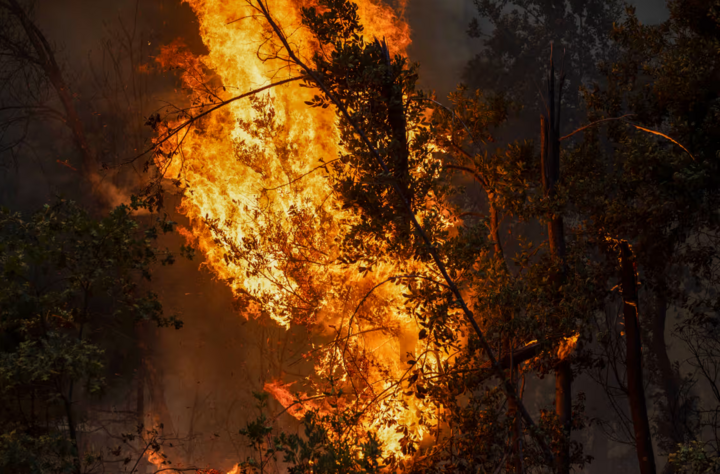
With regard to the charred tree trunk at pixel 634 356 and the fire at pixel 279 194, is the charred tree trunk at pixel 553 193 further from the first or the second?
the fire at pixel 279 194

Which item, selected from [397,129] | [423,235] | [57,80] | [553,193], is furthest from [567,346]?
[57,80]

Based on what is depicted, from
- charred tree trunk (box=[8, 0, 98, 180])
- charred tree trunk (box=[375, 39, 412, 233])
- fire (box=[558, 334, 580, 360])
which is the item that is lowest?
fire (box=[558, 334, 580, 360])

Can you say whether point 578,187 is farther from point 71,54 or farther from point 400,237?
point 71,54

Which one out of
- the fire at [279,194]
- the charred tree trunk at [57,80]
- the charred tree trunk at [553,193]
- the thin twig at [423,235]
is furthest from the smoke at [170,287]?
the thin twig at [423,235]

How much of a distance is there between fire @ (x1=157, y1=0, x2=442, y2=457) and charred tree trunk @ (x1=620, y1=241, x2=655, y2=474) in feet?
12.7

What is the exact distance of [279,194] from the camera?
12898mm

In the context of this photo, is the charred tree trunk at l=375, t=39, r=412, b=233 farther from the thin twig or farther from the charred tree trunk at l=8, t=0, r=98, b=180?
the charred tree trunk at l=8, t=0, r=98, b=180

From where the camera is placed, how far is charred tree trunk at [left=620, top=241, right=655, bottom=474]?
7996mm

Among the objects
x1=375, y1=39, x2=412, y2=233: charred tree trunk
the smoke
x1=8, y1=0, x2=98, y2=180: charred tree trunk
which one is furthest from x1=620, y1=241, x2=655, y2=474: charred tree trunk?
x1=8, y1=0, x2=98, y2=180: charred tree trunk

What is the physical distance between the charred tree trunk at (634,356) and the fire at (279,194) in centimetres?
386

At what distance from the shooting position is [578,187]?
7625 millimetres

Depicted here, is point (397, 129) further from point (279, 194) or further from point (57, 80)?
point (57, 80)

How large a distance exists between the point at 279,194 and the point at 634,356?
7.56 meters

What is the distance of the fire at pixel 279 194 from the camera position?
11719mm
